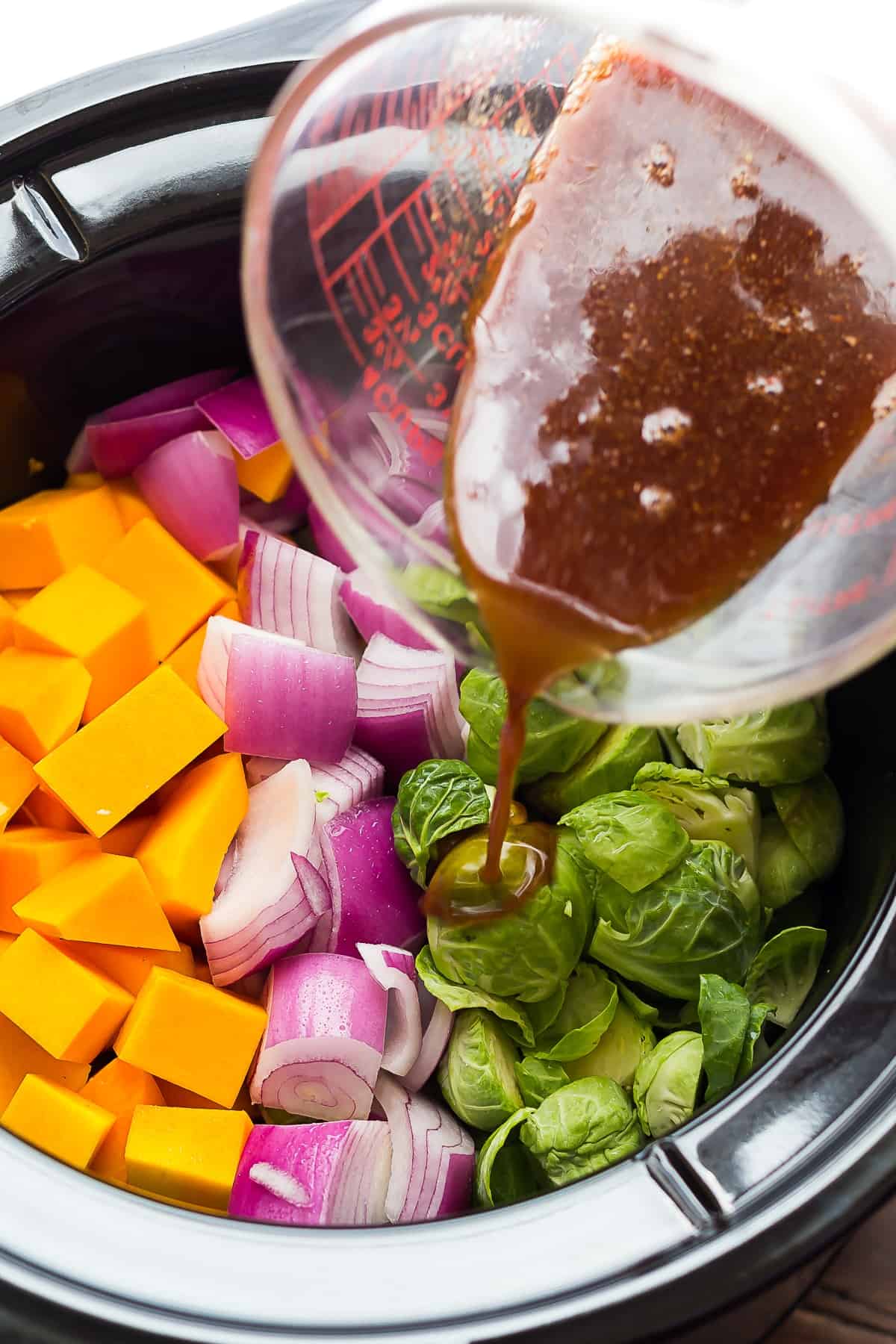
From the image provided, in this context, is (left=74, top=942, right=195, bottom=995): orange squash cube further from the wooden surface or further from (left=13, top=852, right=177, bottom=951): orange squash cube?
the wooden surface

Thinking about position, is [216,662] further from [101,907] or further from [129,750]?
[101,907]

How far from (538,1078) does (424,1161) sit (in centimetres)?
17

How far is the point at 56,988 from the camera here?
1.36 metres

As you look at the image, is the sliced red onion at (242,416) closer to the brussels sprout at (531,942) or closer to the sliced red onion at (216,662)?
the sliced red onion at (216,662)

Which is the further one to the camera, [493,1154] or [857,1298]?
[493,1154]

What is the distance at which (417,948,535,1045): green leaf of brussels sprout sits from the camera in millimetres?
1424

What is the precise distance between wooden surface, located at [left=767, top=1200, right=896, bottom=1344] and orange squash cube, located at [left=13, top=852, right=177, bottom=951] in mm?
813

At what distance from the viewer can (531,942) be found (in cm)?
137

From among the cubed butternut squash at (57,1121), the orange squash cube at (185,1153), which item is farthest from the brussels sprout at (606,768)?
the cubed butternut squash at (57,1121)

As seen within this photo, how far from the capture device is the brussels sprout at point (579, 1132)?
1.27m

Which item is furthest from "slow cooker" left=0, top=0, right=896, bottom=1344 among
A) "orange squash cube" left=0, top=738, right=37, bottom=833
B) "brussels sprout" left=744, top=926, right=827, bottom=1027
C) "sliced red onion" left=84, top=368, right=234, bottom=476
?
"sliced red onion" left=84, top=368, right=234, bottom=476

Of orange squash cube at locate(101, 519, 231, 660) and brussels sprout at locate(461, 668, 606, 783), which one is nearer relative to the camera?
brussels sprout at locate(461, 668, 606, 783)

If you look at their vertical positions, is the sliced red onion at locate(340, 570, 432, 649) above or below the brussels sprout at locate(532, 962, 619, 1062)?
above

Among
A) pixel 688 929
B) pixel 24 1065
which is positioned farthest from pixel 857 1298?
pixel 24 1065
